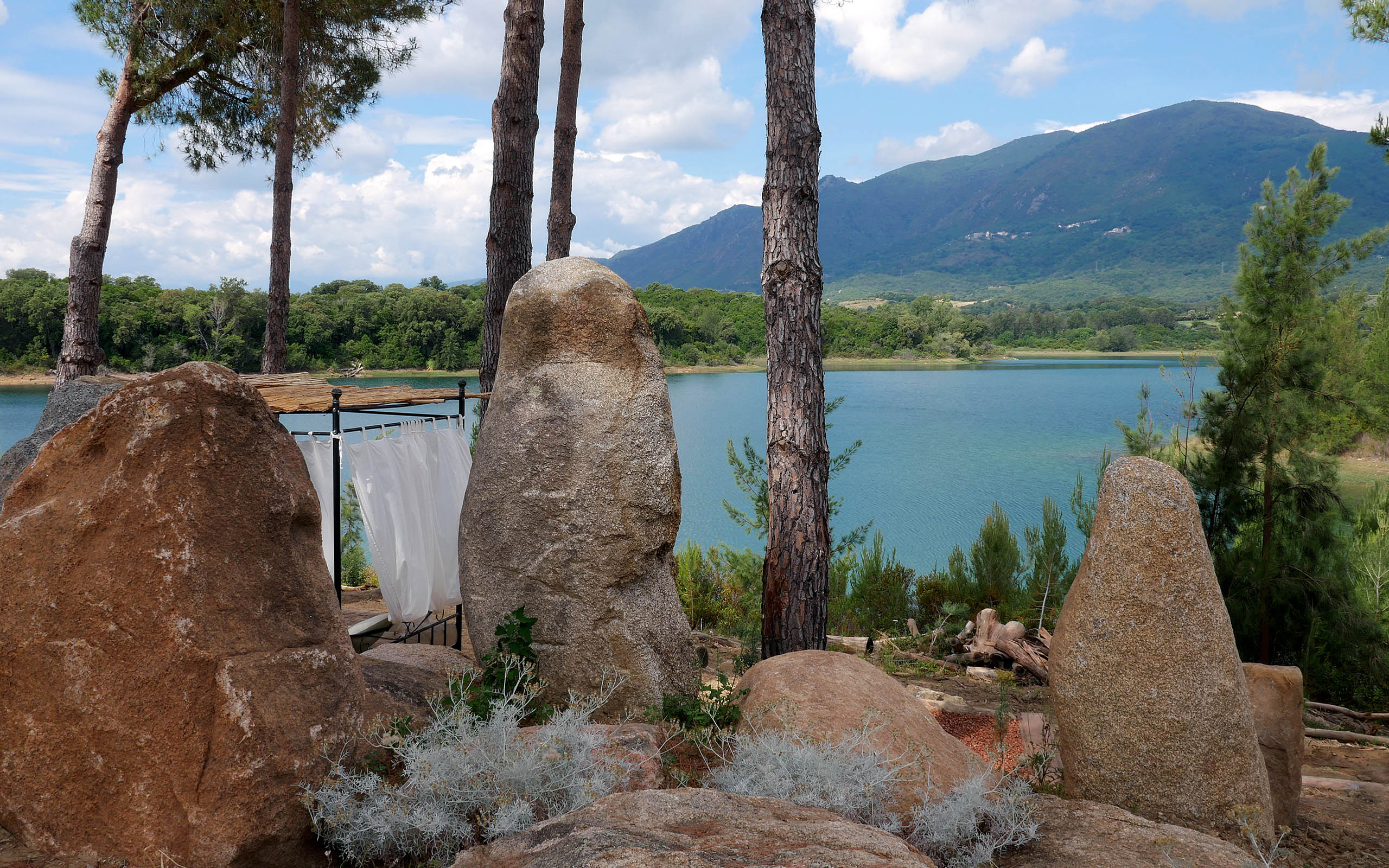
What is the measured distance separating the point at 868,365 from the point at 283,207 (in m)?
27.0

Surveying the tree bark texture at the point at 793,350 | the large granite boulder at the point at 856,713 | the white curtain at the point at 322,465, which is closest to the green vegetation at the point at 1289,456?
the tree bark texture at the point at 793,350

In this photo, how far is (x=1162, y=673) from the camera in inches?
121

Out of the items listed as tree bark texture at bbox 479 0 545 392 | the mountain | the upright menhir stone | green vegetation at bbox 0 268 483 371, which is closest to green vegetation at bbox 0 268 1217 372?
green vegetation at bbox 0 268 483 371

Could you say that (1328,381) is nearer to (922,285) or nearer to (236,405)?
(236,405)

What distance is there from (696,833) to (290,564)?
1.78 meters

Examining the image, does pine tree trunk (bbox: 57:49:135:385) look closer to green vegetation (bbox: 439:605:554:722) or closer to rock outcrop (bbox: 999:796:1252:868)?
green vegetation (bbox: 439:605:554:722)

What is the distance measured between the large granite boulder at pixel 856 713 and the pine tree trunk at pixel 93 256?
782 centimetres

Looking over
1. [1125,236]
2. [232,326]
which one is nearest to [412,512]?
[232,326]

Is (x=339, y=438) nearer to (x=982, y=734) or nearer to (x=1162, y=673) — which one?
(x=982, y=734)

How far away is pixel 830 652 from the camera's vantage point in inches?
148

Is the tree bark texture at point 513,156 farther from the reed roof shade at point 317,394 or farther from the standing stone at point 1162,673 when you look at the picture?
the standing stone at point 1162,673

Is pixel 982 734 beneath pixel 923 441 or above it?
beneath

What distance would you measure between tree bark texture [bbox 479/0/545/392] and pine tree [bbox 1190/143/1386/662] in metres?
6.20

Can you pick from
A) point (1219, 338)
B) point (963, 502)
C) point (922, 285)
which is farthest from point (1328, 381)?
point (922, 285)
